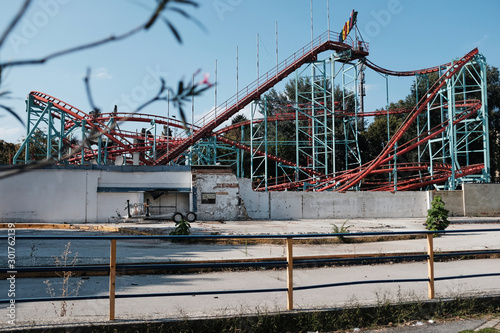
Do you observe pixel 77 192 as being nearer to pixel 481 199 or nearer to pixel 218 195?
pixel 218 195

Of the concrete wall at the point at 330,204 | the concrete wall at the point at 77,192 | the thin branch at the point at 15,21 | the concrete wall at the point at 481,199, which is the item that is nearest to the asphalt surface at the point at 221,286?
the thin branch at the point at 15,21

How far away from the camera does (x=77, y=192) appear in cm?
2392

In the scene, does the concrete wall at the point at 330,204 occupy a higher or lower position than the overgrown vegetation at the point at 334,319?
higher

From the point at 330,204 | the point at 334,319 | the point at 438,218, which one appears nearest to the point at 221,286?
the point at 334,319

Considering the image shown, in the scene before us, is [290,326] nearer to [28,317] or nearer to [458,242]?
[28,317]

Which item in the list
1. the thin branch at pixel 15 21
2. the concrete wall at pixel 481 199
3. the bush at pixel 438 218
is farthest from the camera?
the concrete wall at pixel 481 199

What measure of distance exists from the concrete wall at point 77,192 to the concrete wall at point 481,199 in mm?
16624

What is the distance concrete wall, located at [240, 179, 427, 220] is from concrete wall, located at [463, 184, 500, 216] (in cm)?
241

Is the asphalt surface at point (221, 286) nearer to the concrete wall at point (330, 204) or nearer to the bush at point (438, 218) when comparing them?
the bush at point (438, 218)

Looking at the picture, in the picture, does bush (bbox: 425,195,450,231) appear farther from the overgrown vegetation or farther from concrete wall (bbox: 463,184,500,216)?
concrete wall (bbox: 463,184,500,216)

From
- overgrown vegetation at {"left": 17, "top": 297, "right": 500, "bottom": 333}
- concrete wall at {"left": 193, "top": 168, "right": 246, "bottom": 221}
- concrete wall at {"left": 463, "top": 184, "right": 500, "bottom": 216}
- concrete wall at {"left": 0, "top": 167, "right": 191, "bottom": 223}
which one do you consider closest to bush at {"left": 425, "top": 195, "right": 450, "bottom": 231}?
overgrown vegetation at {"left": 17, "top": 297, "right": 500, "bottom": 333}

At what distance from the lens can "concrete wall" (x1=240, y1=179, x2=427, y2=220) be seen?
26016 millimetres

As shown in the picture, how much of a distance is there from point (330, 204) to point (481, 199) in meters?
9.21

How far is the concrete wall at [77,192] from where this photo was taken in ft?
76.0
